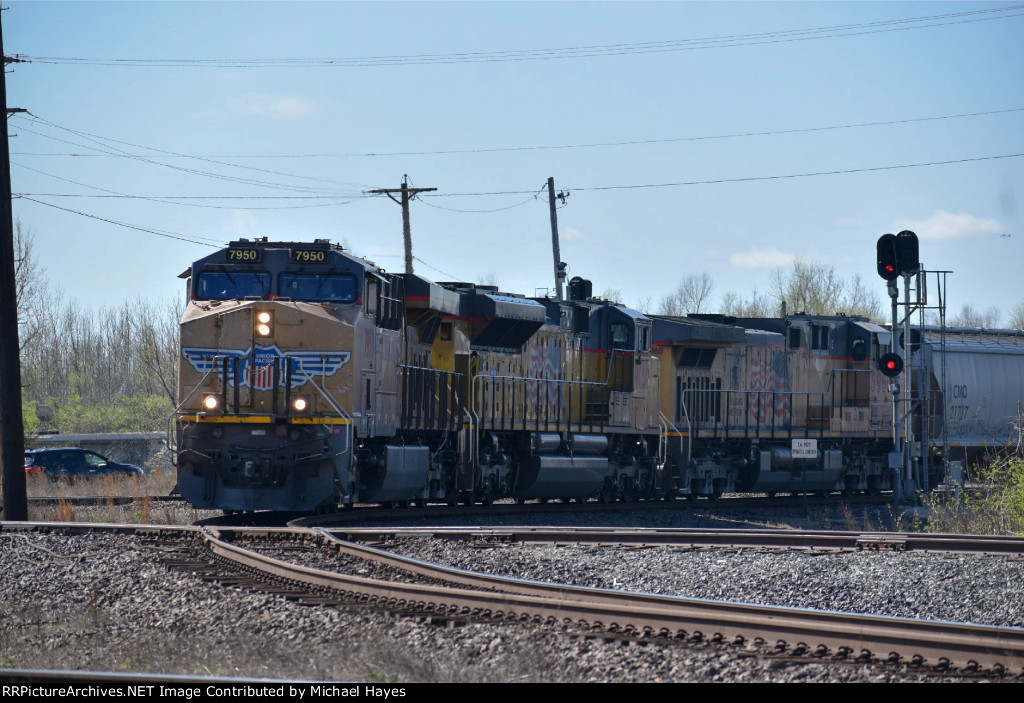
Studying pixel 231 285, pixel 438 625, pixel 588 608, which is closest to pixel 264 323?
pixel 231 285

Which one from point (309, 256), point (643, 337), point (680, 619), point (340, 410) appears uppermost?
point (309, 256)

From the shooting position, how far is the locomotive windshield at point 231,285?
14.7m

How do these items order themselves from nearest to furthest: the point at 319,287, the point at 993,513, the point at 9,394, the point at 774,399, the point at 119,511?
the point at 993,513 → the point at 319,287 → the point at 9,394 → the point at 119,511 → the point at 774,399

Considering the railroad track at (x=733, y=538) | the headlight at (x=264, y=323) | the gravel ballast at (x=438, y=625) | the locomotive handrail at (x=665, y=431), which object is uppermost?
the headlight at (x=264, y=323)

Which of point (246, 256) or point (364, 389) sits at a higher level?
point (246, 256)

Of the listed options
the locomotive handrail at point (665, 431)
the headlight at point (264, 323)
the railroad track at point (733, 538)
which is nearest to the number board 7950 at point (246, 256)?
the headlight at point (264, 323)

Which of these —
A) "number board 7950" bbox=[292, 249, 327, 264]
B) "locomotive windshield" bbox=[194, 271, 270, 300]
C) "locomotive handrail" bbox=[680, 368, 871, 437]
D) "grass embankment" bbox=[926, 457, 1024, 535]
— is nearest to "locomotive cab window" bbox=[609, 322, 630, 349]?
"locomotive handrail" bbox=[680, 368, 871, 437]

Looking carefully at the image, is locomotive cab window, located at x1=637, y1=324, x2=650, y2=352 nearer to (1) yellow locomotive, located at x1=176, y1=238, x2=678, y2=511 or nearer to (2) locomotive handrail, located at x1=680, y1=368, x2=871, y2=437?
(1) yellow locomotive, located at x1=176, y1=238, x2=678, y2=511

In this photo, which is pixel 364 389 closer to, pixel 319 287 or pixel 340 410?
pixel 340 410

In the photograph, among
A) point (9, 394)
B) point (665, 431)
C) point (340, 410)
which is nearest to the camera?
point (340, 410)

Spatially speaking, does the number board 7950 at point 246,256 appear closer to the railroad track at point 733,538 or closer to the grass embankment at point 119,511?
the grass embankment at point 119,511

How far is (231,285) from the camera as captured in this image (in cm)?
1479

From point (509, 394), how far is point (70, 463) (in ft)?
46.9

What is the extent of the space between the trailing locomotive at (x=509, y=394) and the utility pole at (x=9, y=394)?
2133 millimetres
